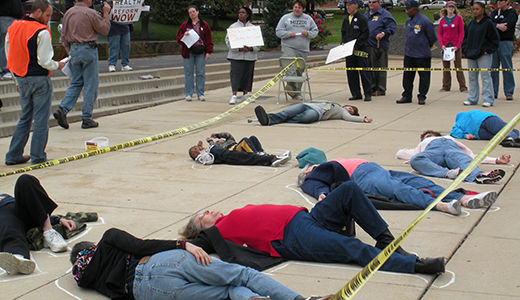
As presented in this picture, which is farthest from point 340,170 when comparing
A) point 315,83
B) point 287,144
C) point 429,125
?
point 315,83

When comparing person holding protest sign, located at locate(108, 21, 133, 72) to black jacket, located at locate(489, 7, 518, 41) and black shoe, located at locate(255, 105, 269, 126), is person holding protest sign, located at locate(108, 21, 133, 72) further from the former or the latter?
black jacket, located at locate(489, 7, 518, 41)

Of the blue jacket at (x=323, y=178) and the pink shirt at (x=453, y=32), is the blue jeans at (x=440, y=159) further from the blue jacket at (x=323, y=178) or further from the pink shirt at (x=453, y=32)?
the pink shirt at (x=453, y=32)

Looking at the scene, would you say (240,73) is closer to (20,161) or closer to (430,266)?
(20,161)

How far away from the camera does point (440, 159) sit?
7.54 metres

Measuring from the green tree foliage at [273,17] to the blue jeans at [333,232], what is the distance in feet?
75.0

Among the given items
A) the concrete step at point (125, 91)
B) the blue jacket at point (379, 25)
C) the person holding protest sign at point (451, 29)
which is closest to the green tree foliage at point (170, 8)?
the concrete step at point (125, 91)

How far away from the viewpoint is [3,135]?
1067 centimetres

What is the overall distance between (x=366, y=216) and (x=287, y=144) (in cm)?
487

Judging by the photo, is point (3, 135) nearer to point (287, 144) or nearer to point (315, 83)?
point (287, 144)

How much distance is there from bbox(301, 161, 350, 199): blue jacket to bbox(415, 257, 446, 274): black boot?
1781 mm

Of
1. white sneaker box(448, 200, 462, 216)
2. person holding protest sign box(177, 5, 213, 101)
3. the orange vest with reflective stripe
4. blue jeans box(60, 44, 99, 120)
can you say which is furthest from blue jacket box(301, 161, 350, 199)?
person holding protest sign box(177, 5, 213, 101)

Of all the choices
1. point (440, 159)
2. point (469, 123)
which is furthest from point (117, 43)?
point (440, 159)

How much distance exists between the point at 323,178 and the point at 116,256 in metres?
2.70

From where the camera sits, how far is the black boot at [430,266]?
4578 mm
